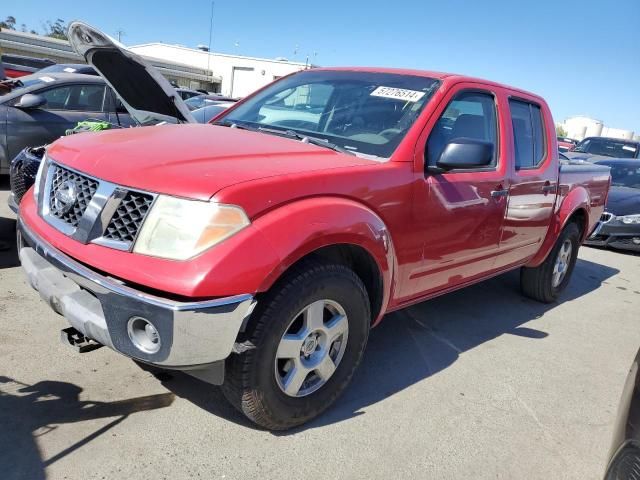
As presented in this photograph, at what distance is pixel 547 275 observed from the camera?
16.8 feet

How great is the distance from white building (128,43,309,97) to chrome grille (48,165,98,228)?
37.6 m

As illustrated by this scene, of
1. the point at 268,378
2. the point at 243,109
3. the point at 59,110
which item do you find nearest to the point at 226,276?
the point at 268,378

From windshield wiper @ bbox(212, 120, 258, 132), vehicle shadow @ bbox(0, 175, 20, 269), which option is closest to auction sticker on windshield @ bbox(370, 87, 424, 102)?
windshield wiper @ bbox(212, 120, 258, 132)

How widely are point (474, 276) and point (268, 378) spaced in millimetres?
2022

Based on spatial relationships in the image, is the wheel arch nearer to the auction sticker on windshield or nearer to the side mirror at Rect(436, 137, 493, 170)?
the side mirror at Rect(436, 137, 493, 170)

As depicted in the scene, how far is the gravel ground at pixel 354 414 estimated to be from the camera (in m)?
2.41

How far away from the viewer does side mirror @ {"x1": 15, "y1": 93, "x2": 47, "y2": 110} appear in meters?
6.73

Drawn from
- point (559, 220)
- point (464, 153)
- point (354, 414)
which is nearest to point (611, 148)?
point (559, 220)

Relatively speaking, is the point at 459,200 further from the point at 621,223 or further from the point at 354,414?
the point at 621,223

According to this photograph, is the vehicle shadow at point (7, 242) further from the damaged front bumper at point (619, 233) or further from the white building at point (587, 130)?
the white building at point (587, 130)

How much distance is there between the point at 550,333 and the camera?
4617 mm

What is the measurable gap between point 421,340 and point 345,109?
1.80m

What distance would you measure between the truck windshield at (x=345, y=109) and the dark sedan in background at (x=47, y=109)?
4.18 metres

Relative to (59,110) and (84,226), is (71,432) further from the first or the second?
(59,110)
